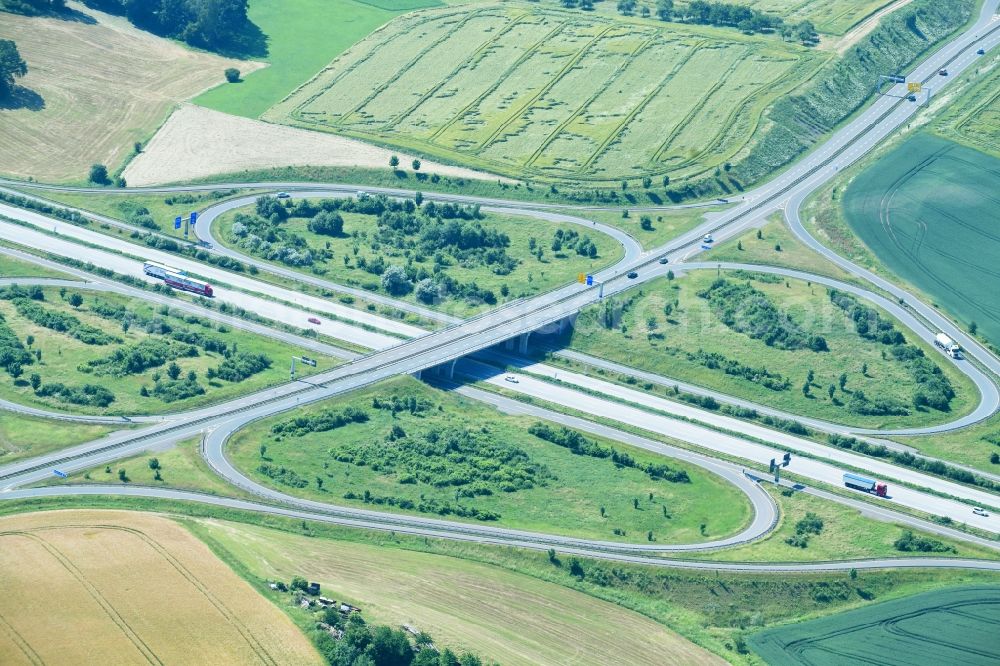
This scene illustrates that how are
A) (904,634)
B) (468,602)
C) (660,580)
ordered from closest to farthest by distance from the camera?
1. (468,602)
2. (904,634)
3. (660,580)

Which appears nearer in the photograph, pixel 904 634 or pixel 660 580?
pixel 904 634

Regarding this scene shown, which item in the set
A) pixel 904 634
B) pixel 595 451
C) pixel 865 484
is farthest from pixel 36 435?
pixel 904 634

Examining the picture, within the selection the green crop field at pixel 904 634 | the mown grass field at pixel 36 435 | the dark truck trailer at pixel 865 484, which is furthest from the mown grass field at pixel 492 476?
the green crop field at pixel 904 634

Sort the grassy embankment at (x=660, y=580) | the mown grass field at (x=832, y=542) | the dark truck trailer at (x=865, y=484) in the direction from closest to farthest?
the grassy embankment at (x=660, y=580), the mown grass field at (x=832, y=542), the dark truck trailer at (x=865, y=484)

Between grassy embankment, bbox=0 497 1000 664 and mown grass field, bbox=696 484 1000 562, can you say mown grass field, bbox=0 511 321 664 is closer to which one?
grassy embankment, bbox=0 497 1000 664

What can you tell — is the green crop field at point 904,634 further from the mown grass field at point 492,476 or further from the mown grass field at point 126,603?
the mown grass field at point 126,603

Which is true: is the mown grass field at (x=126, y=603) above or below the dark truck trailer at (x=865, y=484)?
below

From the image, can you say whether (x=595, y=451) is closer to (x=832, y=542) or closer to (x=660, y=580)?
(x=660, y=580)

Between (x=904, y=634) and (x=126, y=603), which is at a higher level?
(x=904, y=634)
